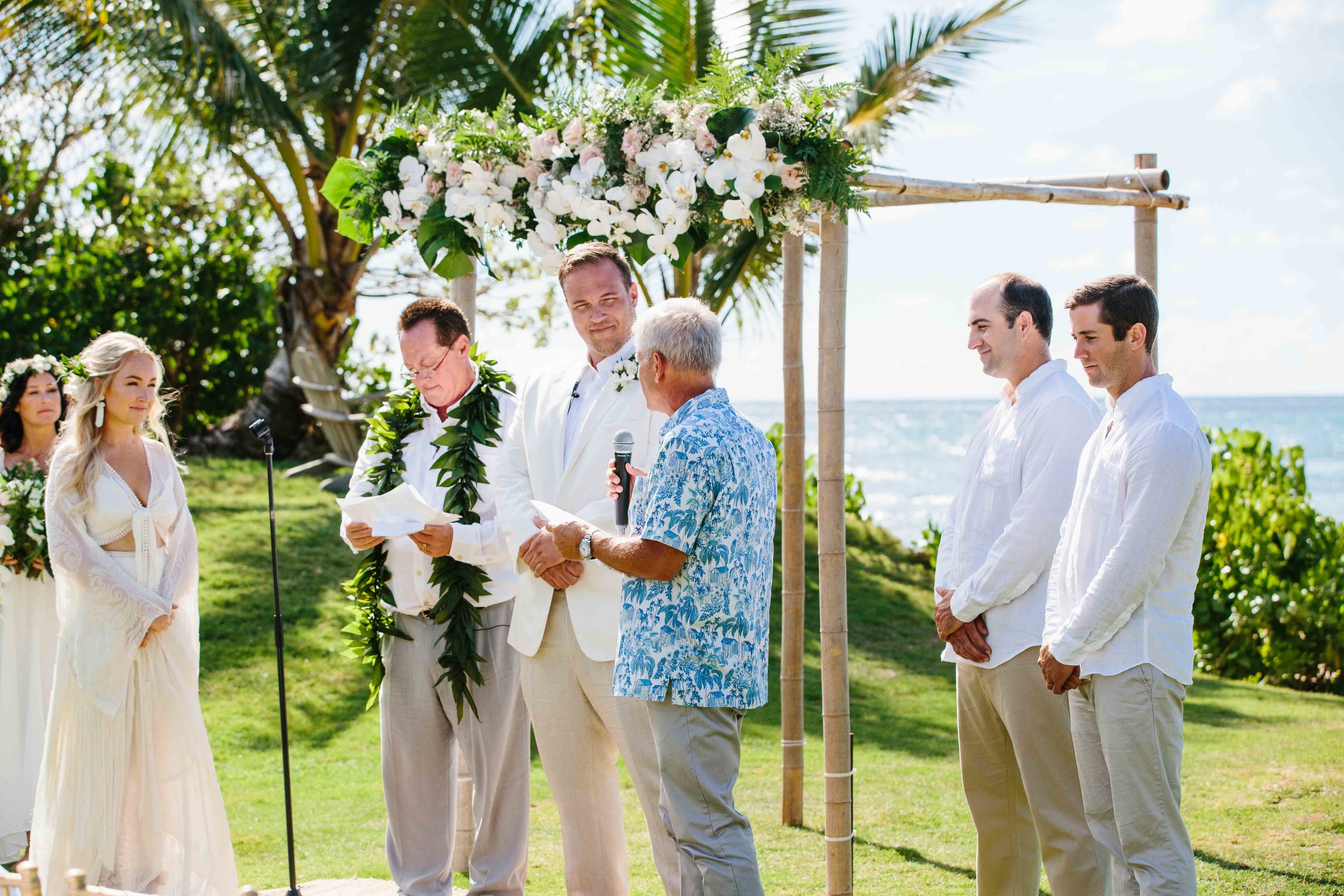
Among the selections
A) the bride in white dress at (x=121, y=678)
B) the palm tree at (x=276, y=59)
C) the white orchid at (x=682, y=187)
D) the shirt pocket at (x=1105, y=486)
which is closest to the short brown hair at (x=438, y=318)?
the white orchid at (x=682, y=187)

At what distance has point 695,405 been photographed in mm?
3385

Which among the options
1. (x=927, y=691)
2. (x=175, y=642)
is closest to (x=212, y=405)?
(x=927, y=691)

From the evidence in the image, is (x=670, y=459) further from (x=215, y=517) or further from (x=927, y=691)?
(x=215, y=517)

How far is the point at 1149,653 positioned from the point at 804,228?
2.04 m

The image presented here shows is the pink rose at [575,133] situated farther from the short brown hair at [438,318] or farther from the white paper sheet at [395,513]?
the white paper sheet at [395,513]

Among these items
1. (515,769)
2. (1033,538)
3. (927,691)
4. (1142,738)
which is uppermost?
(1033,538)

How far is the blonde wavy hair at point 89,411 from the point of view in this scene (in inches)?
187

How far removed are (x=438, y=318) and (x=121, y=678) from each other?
1.87 m

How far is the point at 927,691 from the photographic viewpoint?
10.2 metres

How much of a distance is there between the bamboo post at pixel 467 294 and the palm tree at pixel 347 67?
3263 millimetres

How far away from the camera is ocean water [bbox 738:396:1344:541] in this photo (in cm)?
4603

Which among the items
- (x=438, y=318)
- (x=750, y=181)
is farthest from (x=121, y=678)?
(x=750, y=181)

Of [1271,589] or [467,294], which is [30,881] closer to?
[467,294]

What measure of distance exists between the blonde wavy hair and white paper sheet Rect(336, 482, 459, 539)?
1.13m
